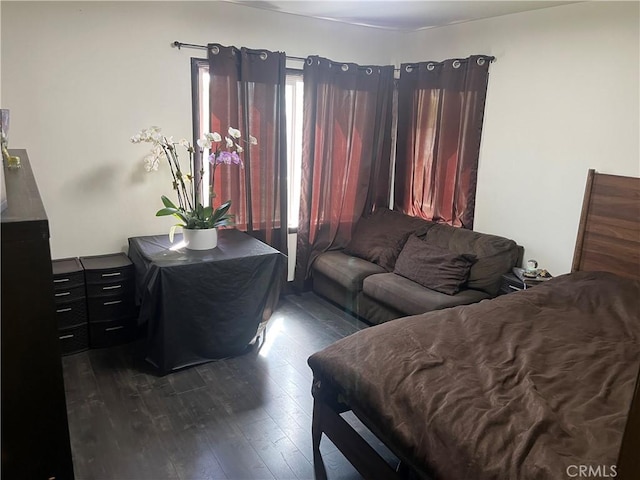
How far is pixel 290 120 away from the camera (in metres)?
4.07

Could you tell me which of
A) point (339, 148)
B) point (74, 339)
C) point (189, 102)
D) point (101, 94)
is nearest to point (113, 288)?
point (74, 339)

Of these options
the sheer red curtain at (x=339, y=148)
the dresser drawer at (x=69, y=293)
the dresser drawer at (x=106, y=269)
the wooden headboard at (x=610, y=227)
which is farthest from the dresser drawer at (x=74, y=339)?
the wooden headboard at (x=610, y=227)

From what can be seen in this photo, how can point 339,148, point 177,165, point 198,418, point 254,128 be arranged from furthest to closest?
1. point 339,148
2. point 254,128
3. point 177,165
4. point 198,418

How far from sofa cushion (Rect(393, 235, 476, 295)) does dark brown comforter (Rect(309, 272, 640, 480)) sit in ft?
2.63

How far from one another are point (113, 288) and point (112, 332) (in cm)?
32

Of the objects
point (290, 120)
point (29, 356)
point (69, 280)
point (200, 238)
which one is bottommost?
point (69, 280)

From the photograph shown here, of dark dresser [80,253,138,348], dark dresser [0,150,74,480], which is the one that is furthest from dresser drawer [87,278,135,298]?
dark dresser [0,150,74,480]

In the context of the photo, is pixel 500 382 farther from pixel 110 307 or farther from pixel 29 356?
pixel 110 307

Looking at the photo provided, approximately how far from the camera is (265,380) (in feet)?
9.50

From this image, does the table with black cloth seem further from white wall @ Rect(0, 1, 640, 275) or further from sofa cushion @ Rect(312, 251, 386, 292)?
sofa cushion @ Rect(312, 251, 386, 292)

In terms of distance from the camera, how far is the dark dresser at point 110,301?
3.10m

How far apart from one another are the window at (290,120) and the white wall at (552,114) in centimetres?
140

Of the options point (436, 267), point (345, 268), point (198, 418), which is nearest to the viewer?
point (198, 418)

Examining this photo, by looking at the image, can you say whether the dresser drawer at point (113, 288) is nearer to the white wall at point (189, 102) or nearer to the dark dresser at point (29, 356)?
the white wall at point (189, 102)
